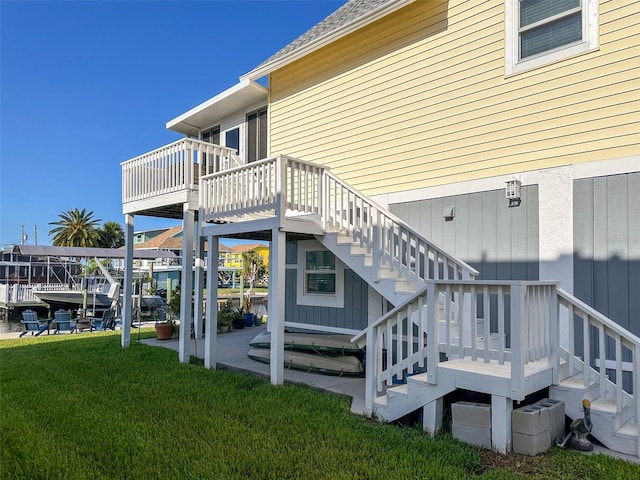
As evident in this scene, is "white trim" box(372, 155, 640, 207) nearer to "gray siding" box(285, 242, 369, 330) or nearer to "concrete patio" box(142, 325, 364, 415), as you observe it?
"gray siding" box(285, 242, 369, 330)

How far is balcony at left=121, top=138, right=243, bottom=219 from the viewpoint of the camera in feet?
29.2

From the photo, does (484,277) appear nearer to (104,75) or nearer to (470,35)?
(470,35)

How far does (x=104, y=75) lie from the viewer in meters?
22.5

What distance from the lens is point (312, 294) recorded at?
9023mm

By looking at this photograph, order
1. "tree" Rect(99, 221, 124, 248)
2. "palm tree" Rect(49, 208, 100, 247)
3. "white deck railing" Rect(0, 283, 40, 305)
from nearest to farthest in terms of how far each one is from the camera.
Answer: "white deck railing" Rect(0, 283, 40, 305)
"palm tree" Rect(49, 208, 100, 247)
"tree" Rect(99, 221, 124, 248)

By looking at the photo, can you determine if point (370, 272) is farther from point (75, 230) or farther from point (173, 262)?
point (75, 230)

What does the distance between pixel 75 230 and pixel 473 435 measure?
1878 inches

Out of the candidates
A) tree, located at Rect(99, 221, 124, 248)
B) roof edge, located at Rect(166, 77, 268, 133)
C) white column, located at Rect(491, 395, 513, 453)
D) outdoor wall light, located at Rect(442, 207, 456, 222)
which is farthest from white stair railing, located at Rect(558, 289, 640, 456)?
tree, located at Rect(99, 221, 124, 248)

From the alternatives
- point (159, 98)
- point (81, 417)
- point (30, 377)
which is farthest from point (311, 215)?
point (159, 98)

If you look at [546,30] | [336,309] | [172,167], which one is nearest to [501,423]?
[336,309]

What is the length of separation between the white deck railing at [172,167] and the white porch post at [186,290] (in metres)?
0.70

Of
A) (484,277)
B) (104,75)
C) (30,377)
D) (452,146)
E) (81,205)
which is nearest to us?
(484,277)

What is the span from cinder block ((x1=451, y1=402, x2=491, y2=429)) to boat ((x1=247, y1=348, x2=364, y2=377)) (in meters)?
2.93

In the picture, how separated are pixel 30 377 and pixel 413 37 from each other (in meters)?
8.61
